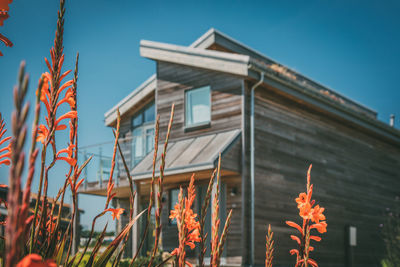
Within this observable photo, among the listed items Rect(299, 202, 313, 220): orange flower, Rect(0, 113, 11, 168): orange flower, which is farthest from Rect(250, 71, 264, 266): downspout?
Rect(0, 113, 11, 168): orange flower

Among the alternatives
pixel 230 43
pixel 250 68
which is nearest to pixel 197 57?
pixel 250 68

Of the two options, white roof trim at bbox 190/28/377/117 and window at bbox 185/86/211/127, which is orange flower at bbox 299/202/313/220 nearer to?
window at bbox 185/86/211/127

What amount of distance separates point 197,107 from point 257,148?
2351 mm

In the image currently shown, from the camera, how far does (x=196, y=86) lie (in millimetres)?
13398

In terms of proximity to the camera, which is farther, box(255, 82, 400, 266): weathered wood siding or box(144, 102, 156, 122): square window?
box(144, 102, 156, 122): square window

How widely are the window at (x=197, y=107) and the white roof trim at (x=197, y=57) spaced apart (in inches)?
31.7

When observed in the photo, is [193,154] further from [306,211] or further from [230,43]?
[306,211]

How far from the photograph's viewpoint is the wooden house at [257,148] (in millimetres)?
11688

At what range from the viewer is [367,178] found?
16.3 metres

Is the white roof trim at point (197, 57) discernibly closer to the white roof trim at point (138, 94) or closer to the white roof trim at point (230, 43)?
the white roof trim at point (230, 43)

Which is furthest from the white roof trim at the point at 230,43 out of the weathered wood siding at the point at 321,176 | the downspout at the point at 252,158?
the downspout at the point at 252,158

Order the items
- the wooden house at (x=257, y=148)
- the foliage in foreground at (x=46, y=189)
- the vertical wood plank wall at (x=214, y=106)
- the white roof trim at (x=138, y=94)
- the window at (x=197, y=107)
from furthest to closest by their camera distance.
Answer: the white roof trim at (x=138, y=94) < the window at (x=197, y=107) < the wooden house at (x=257, y=148) < the vertical wood plank wall at (x=214, y=106) < the foliage in foreground at (x=46, y=189)

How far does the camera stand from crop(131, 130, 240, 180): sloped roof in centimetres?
1092

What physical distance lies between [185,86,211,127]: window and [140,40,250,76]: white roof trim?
0.81 m
